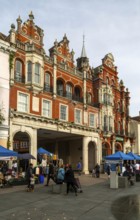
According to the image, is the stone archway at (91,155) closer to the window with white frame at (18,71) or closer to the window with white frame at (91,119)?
the window with white frame at (91,119)

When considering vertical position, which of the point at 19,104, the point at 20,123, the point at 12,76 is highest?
the point at 12,76

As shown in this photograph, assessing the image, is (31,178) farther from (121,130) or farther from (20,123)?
(121,130)

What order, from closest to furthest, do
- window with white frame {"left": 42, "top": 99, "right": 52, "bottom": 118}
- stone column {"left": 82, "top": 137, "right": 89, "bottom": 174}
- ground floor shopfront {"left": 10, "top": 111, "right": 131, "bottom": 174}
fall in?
ground floor shopfront {"left": 10, "top": 111, "right": 131, "bottom": 174} → window with white frame {"left": 42, "top": 99, "right": 52, "bottom": 118} → stone column {"left": 82, "top": 137, "right": 89, "bottom": 174}

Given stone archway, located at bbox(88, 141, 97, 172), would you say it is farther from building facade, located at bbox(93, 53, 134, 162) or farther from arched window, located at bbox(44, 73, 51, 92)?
arched window, located at bbox(44, 73, 51, 92)

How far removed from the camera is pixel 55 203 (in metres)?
11.8

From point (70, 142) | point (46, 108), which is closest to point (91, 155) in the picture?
point (70, 142)

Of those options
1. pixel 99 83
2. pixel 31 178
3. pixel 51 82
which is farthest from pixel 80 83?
pixel 31 178

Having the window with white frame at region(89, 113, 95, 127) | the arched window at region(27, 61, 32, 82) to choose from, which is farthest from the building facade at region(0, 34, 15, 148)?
the window with white frame at region(89, 113, 95, 127)

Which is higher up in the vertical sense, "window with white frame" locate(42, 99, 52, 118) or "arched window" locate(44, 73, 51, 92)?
"arched window" locate(44, 73, 51, 92)

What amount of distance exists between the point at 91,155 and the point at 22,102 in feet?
51.2

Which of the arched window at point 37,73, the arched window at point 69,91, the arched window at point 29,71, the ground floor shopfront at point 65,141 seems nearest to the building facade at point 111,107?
the ground floor shopfront at point 65,141

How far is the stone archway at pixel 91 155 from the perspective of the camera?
36.9 meters

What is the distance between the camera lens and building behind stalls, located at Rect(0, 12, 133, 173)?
2720 centimetres

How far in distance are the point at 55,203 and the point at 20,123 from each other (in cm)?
1504
